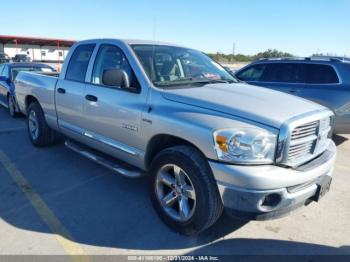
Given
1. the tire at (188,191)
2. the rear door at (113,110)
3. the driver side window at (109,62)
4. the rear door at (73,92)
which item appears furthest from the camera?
the rear door at (73,92)

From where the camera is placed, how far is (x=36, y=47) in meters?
54.1

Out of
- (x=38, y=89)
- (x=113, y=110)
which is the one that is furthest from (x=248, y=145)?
(x=38, y=89)

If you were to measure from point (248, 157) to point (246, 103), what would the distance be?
65 cm

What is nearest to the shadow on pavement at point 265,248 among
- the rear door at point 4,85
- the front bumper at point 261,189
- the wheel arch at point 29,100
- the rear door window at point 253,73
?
the front bumper at point 261,189

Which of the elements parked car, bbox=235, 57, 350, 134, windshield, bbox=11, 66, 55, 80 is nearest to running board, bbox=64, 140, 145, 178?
parked car, bbox=235, 57, 350, 134

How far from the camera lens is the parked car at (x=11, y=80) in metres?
8.94

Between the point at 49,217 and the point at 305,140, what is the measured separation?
2.83 meters

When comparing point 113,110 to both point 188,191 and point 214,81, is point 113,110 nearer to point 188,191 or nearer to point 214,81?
point 214,81

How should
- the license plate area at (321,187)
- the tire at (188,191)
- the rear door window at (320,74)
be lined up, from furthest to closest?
the rear door window at (320,74) → the license plate area at (321,187) → the tire at (188,191)

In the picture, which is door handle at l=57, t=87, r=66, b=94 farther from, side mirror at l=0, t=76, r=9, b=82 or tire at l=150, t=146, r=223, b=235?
side mirror at l=0, t=76, r=9, b=82

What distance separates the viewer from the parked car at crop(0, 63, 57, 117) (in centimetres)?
894

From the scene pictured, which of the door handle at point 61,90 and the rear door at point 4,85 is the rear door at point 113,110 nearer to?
the door handle at point 61,90

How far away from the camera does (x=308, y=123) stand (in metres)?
2.98

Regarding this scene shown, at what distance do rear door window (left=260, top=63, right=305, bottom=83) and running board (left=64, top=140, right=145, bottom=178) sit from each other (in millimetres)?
A: 4304
